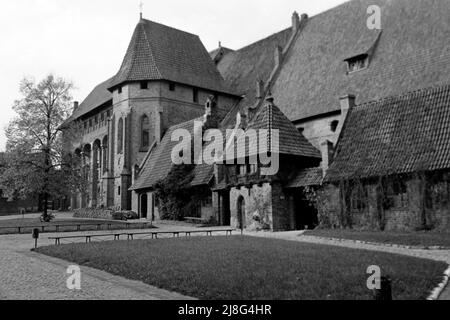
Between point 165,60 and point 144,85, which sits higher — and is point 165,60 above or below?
above

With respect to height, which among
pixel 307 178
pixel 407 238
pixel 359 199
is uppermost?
pixel 307 178

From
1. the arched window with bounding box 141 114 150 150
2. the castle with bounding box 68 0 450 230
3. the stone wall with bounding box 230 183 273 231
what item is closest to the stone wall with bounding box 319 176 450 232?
the castle with bounding box 68 0 450 230

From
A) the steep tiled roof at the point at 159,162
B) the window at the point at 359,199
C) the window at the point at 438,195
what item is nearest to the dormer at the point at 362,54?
the steep tiled roof at the point at 159,162

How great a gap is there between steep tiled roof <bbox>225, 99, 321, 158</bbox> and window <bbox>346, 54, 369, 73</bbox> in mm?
8771

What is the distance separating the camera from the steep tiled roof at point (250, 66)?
44.4 metres

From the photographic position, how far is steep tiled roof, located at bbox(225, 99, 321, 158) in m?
26.0

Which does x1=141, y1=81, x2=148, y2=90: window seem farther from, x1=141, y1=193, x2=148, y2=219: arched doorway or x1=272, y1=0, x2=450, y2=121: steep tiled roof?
x1=272, y1=0, x2=450, y2=121: steep tiled roof

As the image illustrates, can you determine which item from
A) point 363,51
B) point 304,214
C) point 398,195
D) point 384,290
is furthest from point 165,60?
point 384,290

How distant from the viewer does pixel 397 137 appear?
22.6 meters

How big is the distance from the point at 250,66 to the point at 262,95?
34.1 ft

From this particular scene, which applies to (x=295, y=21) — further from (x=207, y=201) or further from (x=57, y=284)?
(x=57, y=284)
